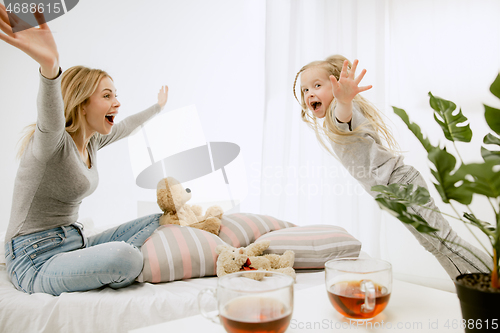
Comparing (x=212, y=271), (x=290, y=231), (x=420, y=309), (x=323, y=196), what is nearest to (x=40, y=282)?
(x=212, y=271)

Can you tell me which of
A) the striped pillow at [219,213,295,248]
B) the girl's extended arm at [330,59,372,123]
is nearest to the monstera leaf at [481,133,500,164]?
the girl's extended arm at [330,59,372,123]

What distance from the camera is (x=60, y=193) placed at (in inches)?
42.7

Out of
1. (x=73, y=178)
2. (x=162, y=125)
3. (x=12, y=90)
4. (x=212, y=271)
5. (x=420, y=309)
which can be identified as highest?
(x=12, y=90)

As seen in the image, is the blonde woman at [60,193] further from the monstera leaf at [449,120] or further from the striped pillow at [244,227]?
the monstera leaf at [449,120]

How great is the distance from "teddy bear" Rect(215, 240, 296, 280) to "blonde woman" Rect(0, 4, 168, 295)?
0.26 metres

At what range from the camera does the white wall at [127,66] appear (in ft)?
5.85

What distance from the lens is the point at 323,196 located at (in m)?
2.15

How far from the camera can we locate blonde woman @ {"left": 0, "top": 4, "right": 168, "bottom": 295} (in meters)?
0.93

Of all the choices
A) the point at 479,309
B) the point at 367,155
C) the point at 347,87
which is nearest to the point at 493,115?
the point at 479,309

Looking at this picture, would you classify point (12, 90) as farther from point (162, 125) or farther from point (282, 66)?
point (282, 66)

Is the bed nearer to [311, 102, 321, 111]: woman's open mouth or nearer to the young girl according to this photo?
the young girl

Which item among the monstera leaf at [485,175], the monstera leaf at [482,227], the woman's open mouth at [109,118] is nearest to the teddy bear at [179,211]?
the woman's open mouth at [109,118]

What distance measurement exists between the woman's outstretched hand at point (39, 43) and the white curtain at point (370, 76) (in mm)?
1596

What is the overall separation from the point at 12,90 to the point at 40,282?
1.27 meters
